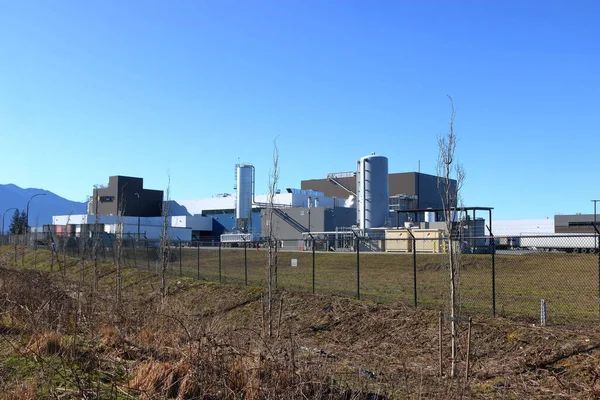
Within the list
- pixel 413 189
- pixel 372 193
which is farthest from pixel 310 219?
pixel 413 189

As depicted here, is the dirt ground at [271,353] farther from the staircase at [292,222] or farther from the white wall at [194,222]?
the white wall at [194,222]

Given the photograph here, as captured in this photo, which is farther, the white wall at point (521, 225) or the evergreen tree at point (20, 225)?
the white wall at point (521, 225)

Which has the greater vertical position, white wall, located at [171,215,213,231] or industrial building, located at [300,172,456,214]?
industrial building, located at [300,172,456,214]

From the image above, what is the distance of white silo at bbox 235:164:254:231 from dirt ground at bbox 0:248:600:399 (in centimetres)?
5397

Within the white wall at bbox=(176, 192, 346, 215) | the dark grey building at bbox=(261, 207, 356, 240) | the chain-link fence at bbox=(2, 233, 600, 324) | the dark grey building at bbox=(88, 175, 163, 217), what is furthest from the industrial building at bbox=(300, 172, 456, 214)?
the chain-link fence at bbox=(2, 233, 600, 324)

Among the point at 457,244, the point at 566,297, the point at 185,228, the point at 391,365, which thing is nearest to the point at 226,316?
the point at 391,365

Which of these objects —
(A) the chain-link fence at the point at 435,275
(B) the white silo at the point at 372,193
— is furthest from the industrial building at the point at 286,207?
(A) the chain-link fence at the point at 435,275

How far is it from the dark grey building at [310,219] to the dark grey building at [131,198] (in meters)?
29.3

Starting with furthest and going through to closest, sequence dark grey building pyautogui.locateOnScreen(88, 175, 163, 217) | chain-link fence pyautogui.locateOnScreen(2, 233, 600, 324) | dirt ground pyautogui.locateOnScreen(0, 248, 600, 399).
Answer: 1. dark grey building pyautogui.locateOnScreen(88, 175, 163, 217)
2. chain-link fence pyautogui.locateOnScreen(2, 233, 600, 324)
3. dirt ground pyautogui.locateOnScreen(0, 248, 600, 399)

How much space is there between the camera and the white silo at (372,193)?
169ft

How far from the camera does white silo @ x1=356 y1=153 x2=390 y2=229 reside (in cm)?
5141

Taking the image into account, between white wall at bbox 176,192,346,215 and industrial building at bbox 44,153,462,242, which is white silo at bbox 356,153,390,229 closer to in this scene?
industrial building at bbox 44,153,462,242

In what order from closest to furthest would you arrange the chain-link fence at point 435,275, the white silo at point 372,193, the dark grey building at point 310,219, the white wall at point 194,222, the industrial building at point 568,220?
the chain-link fence at point 435,275 < the white silo at point 372,193 < the dark grey building at point 310,219 < the industrial building at point 568,220 < the white wall at point 194,222

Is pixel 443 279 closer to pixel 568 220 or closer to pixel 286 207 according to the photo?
pixel 286 207
